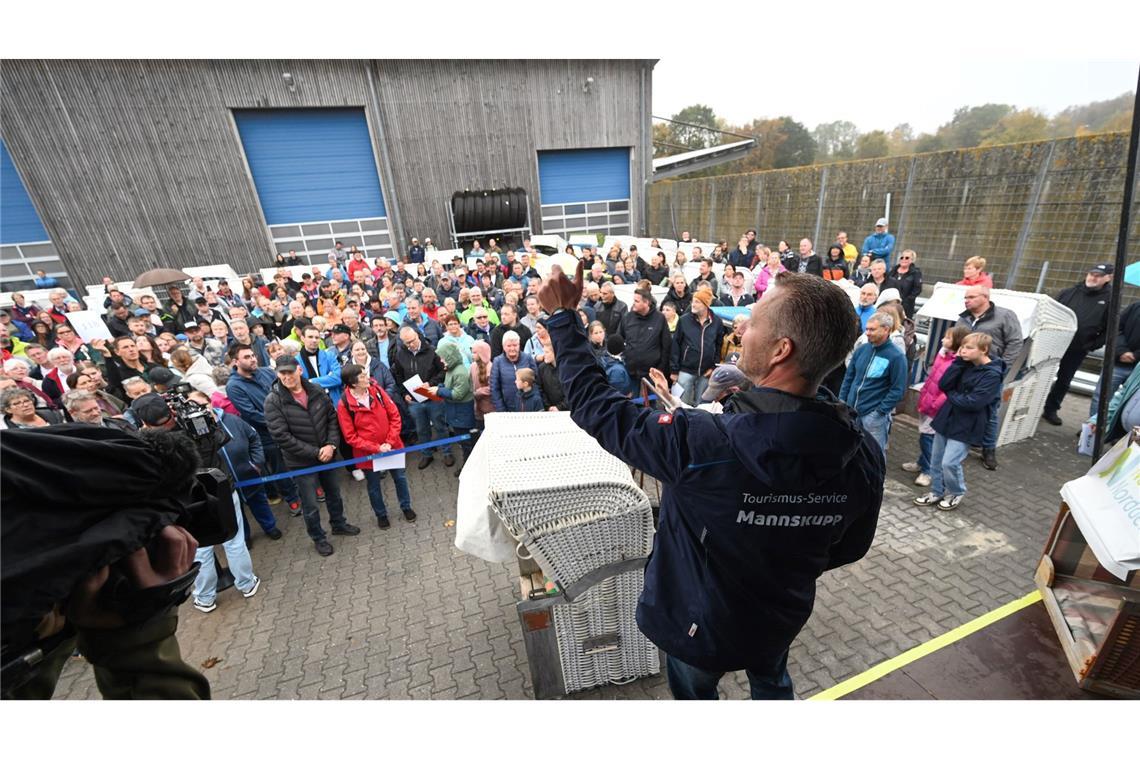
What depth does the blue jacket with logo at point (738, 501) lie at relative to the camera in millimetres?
1466

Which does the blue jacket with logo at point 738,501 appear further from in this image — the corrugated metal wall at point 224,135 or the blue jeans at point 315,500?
the corrugated metal wall at point 224,135

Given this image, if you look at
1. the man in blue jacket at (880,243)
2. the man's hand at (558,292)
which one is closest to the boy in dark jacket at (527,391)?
the man's hand at (558,292)

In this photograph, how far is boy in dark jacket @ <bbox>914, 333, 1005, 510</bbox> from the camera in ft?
14.0

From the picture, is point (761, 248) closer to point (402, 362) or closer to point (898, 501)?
point (898, 501)

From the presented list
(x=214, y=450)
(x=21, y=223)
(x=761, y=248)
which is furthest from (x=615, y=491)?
(x=21, y=223)

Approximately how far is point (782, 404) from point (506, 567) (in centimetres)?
364

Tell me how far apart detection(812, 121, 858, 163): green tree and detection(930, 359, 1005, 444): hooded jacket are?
5043 centimetres

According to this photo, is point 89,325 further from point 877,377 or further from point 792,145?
point 792,145

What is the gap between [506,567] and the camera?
4.45 meters

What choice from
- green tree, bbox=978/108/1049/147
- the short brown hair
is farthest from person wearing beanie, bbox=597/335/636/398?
green tree, bbox=978/108/1049/147

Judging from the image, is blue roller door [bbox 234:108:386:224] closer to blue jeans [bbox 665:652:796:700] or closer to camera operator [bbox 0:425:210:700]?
camera operator [bbox 0:425:210:700]

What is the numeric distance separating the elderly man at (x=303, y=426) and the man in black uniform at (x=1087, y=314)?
8599mm

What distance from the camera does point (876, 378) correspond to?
4.68m

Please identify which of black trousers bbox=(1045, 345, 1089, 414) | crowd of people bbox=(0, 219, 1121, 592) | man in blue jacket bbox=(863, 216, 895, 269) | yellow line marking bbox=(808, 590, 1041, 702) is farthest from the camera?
man in blue jacket bbox=(863, 216, 895, 269)
